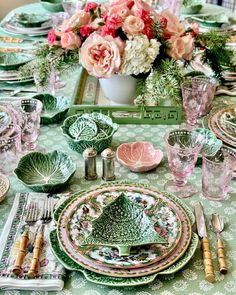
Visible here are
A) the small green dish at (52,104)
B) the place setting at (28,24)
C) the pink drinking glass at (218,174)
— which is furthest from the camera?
the place setting at (28,24)

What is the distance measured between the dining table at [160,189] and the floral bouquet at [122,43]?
0.52 feet

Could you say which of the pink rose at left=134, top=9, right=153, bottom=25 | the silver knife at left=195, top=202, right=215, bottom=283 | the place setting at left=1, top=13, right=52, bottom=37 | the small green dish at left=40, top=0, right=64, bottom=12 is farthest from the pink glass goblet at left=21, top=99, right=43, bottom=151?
the small green dish at left=40, top=0, right=64, bottom=12

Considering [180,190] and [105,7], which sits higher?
[105,7]

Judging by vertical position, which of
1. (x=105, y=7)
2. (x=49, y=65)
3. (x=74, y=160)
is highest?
(x=105, y=7)

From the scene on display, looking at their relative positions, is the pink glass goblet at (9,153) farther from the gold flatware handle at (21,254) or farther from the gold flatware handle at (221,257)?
the gold flatware handle at (221,257)

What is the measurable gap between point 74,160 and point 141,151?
0.60 ft

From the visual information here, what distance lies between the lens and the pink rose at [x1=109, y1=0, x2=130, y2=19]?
137 centimetres

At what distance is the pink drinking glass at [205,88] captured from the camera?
143 centimetres

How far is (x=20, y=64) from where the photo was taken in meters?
1.78

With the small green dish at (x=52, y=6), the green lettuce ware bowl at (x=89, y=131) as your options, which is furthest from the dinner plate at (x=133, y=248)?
the small green dish at (x=52, y=6)

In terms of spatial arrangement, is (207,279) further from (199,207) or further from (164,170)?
(164,170)

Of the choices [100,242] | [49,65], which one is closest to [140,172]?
[100,242]

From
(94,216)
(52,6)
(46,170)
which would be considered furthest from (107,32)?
(52,6)

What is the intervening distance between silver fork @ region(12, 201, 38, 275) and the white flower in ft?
1.64
